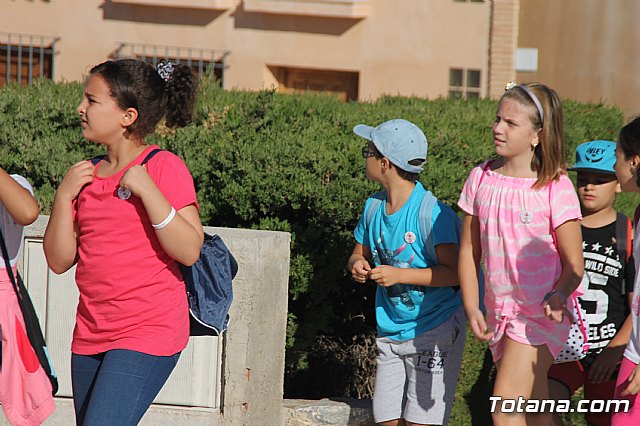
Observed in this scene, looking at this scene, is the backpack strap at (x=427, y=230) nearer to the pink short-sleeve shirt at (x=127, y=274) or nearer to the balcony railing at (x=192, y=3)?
the pink short-sleeve shirt at (x=127, y=274)

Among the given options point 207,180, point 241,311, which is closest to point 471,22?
point 207,180

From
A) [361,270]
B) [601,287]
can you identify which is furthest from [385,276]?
[601,287]

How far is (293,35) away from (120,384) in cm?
1381

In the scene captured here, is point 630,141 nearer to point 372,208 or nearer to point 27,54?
point 372,208

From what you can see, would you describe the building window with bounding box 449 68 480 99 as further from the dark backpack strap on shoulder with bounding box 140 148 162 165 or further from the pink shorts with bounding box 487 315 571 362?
the dark backpack strap on shoulder with bounding box 140 148 162 165

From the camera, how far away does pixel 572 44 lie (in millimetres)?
16656

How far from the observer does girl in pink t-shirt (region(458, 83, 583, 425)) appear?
12.5 ft

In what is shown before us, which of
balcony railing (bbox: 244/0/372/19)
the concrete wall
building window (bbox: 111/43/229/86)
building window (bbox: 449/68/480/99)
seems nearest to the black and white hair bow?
the concrete wall

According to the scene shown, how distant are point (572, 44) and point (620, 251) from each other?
1299cm

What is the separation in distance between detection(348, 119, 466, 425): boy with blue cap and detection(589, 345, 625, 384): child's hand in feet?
2.02

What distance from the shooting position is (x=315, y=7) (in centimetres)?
1619

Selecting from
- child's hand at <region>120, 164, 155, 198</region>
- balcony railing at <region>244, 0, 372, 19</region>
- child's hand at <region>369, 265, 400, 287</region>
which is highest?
balcony railing at <region>244, 0, 372, 19</region>

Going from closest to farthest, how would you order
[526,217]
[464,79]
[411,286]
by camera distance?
[526,217], [411,286], [464,79]

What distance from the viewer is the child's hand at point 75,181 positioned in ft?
11.1
